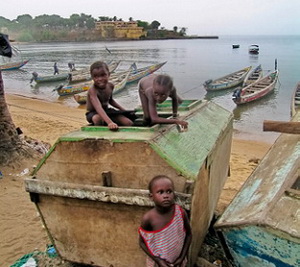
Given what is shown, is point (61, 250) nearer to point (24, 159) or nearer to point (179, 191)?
point (179, 191)

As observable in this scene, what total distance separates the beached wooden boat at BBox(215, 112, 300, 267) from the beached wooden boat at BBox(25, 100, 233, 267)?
0.32m

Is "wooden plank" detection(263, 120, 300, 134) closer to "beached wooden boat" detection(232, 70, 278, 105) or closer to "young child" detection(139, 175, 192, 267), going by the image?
"young child" detection(139, 175, 192, 267)

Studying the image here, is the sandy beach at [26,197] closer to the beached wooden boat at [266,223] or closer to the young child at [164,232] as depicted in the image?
the beached wooden boat at [266,223]

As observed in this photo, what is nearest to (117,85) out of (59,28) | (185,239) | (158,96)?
(158,96)

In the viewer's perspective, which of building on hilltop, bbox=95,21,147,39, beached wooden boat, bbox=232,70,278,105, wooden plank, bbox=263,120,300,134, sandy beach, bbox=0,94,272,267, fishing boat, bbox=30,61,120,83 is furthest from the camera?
building on hilltop, bbox=95,21,147,39

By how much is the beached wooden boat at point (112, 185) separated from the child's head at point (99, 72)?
68 centimetres

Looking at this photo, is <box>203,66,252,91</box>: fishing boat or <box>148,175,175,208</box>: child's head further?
<box>203,66,252,91</box>: fishing boat

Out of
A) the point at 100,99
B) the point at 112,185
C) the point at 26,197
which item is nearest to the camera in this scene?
the point at 112,185

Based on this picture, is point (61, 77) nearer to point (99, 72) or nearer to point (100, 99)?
point (100, 99)

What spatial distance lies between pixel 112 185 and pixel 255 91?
17226 mm

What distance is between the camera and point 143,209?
→ 2420 millimetres

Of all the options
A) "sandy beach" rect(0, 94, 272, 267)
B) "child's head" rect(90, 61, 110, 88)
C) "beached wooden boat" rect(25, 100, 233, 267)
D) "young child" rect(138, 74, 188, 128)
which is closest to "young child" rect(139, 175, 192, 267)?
"beached wooden boat" rect(25, 100, 233, 267)

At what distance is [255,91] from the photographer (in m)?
18.1

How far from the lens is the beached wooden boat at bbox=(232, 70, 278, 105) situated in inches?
645
